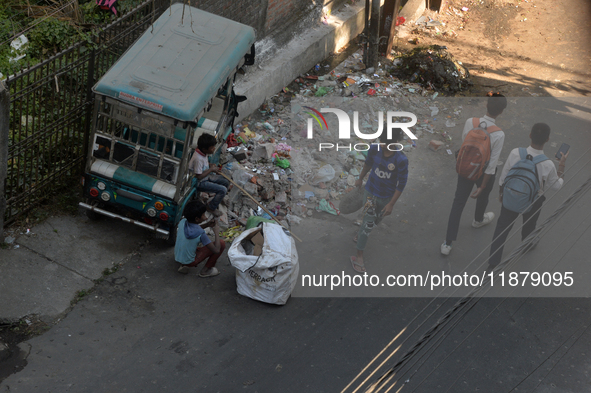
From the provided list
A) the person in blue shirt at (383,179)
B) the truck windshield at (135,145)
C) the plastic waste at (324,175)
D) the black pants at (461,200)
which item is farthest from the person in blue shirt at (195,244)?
the black pants at (461,200)

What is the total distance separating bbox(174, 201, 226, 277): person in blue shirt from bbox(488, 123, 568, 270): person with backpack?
10.6ft

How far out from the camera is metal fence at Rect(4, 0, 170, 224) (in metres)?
5.83

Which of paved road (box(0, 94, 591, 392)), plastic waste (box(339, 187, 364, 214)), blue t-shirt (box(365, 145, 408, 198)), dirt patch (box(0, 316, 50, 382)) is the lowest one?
dirt patch (box(0, 316, 50, 382))

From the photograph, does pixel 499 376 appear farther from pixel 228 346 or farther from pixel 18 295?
pixel 18 295

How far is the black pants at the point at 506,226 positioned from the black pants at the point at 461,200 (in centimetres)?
45

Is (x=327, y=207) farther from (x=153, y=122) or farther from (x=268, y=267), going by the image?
(x=153, y=122)

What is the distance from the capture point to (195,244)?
575 cm

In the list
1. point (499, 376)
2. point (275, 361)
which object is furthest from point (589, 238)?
point (275, 361)

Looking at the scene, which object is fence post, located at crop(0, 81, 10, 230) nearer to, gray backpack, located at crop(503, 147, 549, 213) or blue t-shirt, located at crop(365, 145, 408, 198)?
blue t-shirt, located at crop(365, 145, 408, 198)

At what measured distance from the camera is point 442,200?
8.08 m

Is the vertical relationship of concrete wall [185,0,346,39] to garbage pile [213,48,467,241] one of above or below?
above

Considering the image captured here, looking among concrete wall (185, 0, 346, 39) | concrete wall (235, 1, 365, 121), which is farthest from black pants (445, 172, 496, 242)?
concrete wall (185, 0, 346, 39)

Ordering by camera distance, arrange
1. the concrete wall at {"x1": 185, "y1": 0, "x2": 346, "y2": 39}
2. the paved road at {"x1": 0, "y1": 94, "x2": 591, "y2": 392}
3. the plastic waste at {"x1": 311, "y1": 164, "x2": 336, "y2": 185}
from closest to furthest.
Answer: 1. the paved road at {"x1": 0, "y1": 94, "x2": 591, "y2": 392}
2. the plastic waste at {"x1": 311, "y1": 164, "x2": 336, "y2": 185}
3. the concrete wall at {"x1": 185, "y1": 0, "x2": 346, "y2": 39}

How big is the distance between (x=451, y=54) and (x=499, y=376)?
7.79m
